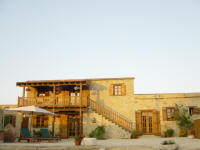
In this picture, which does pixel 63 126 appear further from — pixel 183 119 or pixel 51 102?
pixel 183 119

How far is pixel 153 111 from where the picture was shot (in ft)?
61.8

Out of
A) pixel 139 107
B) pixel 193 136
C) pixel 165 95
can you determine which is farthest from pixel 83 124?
pixel 193 136

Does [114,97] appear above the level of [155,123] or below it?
above

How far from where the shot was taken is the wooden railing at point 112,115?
59.3 ft

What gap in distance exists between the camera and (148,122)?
61.8ft

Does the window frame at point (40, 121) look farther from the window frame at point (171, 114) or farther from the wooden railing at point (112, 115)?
the window frame at point (171, 114)

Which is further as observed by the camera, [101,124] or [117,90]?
[117,90]

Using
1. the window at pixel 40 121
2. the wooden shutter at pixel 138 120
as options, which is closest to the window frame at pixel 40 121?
the window at pixel 40 121

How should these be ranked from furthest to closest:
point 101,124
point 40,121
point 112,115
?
point 40,121
point 112,115
point 101,124

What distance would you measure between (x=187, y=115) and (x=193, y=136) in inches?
101

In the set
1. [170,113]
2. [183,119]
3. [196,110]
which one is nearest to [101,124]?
[170,113]

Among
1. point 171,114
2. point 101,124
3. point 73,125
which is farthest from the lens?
point 73,125

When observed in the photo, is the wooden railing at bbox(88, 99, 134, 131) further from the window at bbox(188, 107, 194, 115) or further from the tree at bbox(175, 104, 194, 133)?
the window at bbox(188, 107, 194, 115)

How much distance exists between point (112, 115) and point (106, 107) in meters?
0.86
